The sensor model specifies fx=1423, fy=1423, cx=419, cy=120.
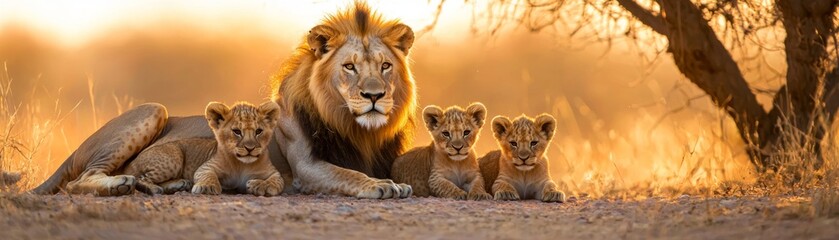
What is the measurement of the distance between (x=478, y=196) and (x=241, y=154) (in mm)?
1439

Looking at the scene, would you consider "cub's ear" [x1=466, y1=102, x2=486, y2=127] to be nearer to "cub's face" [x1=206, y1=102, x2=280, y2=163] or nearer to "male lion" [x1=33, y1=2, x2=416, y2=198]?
"male lion" [x1=33, y1=2, x2=416, y2=198]

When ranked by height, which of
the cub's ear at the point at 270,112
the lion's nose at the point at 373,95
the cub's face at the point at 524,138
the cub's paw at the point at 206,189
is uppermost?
the lion's nose at the point at 373,95

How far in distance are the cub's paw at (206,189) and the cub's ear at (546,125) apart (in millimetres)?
1952

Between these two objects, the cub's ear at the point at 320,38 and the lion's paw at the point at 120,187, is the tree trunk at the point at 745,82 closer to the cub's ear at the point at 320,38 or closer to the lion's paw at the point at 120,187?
the cub's ear at the point at 320,38

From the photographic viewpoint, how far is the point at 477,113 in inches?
342

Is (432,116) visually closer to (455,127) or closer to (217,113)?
(455,127)

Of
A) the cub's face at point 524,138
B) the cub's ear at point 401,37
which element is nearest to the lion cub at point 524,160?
the cub's face at point 524,138

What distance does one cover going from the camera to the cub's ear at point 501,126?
28.2ft

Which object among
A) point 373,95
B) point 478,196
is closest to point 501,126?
point 478,196

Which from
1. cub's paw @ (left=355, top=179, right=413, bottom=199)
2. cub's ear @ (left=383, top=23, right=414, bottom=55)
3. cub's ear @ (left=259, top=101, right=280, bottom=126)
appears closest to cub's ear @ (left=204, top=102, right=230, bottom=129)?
cub's ear @ (left=259, top=101, right=280, bottom=126)

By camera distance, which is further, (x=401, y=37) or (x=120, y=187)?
(x=401, y=37)

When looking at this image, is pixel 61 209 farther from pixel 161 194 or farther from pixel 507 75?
pixel 507 75

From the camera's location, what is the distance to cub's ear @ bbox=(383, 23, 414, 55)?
9.06 meters

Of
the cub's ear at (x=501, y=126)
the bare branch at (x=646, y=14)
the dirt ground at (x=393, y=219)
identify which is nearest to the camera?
the dirt ground at (x=393, y=219)
